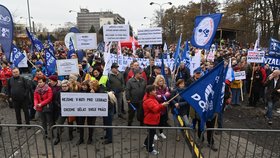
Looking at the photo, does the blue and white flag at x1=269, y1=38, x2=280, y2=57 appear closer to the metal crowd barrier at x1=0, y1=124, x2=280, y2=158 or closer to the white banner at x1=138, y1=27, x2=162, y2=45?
the metal crowd barrier at x1=0, y1=124, x2=280, y2=158

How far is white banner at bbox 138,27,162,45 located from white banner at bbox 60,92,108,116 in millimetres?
4788

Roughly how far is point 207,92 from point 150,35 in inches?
229

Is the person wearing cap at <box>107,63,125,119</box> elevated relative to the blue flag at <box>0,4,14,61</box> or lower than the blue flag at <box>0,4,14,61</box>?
lower

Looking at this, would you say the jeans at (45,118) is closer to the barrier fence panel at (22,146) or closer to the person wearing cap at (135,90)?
the barrier fence panel at (22,146)

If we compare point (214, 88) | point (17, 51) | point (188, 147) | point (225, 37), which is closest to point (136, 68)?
point (188, 147)

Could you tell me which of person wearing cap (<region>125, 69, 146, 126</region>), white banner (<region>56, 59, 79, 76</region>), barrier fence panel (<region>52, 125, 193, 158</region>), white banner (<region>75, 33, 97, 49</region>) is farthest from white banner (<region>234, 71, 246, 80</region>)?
white banner (<region>56, 59, 79, 76</region>)

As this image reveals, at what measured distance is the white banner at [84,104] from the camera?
5281mm

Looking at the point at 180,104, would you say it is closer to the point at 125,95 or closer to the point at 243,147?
the point at 243,147

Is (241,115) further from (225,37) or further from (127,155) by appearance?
(225,37)

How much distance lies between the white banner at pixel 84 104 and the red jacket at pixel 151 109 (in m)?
0.90

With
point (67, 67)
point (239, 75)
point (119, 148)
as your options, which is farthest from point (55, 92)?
point (239, 75)

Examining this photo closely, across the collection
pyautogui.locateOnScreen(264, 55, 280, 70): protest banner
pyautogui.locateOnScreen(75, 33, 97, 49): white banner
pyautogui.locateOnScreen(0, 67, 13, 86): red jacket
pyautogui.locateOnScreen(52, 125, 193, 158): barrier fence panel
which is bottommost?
pyautogui.locateOnScreen(52, 125, 193, 158): barrier fence panel

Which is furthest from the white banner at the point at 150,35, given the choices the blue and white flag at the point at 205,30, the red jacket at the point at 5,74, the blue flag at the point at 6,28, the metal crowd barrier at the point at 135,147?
the red jacket at the point at 5,74

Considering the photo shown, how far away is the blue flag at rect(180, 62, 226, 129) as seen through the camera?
4203 mm
